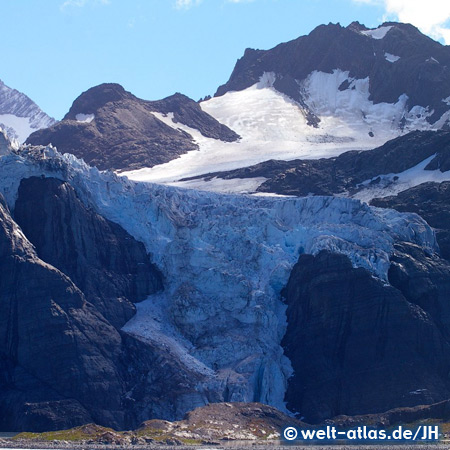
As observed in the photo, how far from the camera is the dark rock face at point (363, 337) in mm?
104000

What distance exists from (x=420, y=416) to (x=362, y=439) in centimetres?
734

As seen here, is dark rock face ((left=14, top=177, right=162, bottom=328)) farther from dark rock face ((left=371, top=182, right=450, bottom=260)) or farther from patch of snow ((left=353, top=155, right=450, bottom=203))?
patch of snow ((left=353, top=155, right=450, bottom=203))

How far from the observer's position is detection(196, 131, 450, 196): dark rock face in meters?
158

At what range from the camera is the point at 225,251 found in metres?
118

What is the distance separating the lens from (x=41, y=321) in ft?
336

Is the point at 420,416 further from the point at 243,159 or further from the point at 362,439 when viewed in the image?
the point at 243,159

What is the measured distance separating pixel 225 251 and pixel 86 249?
14.1 meters

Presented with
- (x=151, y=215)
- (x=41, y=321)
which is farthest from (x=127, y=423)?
(x=151, y=215)

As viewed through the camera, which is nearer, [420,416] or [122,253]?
[420,416]

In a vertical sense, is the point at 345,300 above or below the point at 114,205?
below

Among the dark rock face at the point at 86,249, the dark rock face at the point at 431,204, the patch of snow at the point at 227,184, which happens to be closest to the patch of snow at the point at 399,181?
the dark rock face at the point at 431,204

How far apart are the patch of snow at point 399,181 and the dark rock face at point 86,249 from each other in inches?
1720

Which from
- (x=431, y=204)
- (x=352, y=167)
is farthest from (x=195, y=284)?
(x=352, y=167)

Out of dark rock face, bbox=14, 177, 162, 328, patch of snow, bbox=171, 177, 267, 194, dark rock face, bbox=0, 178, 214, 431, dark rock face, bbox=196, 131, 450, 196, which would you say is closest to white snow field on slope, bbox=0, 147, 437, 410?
dark rock face, bbox=14, 177, 162, 328
